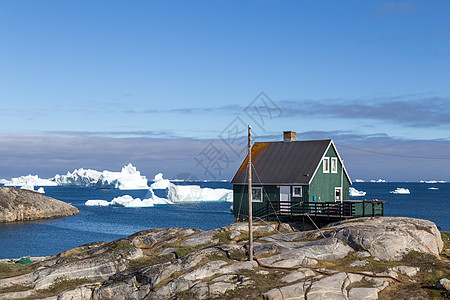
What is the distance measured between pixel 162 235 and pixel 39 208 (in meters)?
71.0

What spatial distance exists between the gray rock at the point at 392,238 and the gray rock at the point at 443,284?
402 centimetres

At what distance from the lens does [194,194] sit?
134m

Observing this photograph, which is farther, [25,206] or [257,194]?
[25,206]

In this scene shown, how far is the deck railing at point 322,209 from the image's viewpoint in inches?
1592

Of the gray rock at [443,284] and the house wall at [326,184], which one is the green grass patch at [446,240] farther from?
the gray rock at [443,284]

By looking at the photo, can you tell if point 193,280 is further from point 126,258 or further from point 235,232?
point 235,232

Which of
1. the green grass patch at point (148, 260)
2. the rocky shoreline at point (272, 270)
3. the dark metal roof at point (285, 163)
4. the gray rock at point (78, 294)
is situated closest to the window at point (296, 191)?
the dark metal roof at point (285, 163)

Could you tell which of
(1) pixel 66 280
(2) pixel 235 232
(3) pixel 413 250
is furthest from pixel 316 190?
(1) pixel 66 280

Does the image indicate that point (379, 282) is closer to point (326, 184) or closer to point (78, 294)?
point (78, 294)

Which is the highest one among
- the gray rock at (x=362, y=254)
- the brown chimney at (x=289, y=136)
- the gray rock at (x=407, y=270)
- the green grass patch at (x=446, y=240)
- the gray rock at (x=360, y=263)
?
the brown chimney at (x=289, y=136)

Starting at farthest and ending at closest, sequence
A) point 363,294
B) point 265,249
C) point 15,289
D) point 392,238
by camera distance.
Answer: point 265,249
point 392,238
point 15,289
point 363,294

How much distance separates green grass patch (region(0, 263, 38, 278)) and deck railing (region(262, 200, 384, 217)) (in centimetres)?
2005

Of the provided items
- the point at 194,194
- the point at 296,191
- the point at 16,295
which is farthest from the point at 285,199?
the point at 194,194

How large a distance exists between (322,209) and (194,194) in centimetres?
9513
